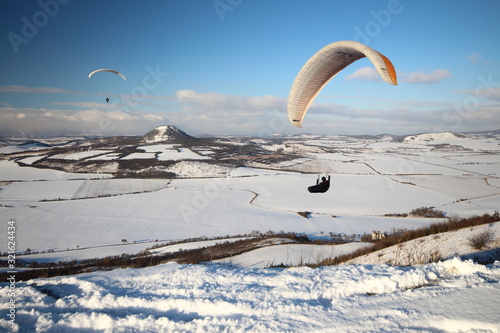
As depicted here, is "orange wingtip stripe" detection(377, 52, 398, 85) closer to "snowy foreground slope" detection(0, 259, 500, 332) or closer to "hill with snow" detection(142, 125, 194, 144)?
"snowy foreground slope" detection(0, 259, 500, 332)

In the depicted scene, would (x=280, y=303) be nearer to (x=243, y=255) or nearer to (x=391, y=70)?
(x=391, y=70)

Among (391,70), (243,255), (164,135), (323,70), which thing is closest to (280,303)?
(391,70)

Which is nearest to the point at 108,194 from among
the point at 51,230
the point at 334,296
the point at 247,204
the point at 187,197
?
the point at 187,197

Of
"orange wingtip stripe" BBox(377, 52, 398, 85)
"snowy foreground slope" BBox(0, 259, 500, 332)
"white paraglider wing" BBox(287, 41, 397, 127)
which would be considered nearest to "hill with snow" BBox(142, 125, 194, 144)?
"white paraglider wing" BBox(287, 41, 397, 127)

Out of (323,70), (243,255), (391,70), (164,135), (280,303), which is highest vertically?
(164,135)

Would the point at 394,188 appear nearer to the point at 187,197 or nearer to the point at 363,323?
the point at 187,197

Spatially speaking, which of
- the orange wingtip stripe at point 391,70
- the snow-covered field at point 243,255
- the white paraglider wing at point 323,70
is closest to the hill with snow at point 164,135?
the snow-covered field at point 243,255
